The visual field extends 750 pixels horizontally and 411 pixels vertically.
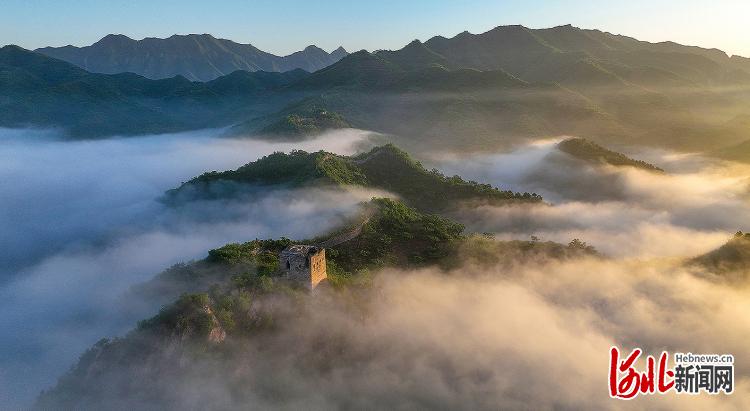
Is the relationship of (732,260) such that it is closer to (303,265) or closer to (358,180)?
(303,265)

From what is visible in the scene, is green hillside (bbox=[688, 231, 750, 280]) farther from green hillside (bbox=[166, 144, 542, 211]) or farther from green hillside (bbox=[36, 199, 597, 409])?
green hillside (bbox=[36, 199, 597, 409])

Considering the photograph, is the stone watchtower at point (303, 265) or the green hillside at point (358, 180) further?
the green hillside at point (358, 180)

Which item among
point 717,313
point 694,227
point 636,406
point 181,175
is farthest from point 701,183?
point 181,175

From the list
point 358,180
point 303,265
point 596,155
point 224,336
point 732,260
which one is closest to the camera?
point 224,336

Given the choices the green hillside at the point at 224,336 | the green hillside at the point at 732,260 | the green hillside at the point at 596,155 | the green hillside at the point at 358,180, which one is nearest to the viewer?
the green hillside at the point at 224,336

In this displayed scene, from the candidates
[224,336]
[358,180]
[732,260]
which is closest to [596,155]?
[732,260]

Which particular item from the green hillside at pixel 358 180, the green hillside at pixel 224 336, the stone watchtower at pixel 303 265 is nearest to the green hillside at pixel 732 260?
the green hillside at pixel 358 180

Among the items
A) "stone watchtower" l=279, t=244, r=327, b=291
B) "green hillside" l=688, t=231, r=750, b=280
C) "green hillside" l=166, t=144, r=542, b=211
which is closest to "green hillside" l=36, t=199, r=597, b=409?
"stone watchtower" l=279, t=244, r=327, b=291

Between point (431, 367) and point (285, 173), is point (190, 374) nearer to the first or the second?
point (431, 367)

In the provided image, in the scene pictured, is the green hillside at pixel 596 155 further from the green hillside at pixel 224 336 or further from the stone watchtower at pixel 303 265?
the stone watchtower at pixel 303 265
